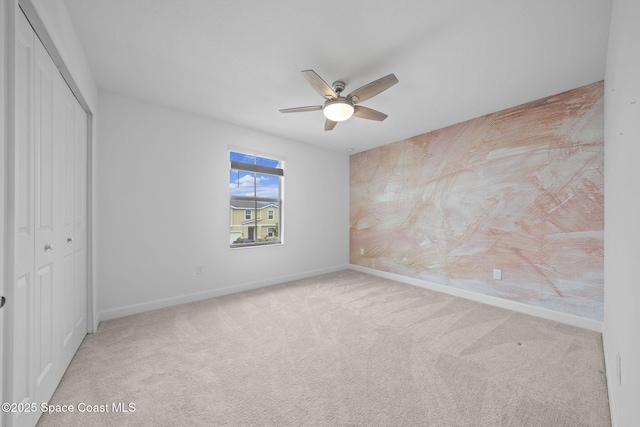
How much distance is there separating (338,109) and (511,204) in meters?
2.44

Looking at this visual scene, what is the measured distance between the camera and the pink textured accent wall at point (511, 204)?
246 cm

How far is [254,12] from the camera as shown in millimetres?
1599

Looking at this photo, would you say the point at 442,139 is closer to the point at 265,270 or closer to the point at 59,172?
the point at 265,270

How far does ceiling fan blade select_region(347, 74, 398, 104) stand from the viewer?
1930 millimetres

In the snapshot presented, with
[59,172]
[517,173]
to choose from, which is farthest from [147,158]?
[517,173]

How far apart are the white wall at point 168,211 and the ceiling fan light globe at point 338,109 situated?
176cm

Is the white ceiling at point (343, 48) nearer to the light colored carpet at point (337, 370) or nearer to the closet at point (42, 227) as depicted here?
the closet at point (42, 227)

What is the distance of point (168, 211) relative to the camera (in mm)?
2990

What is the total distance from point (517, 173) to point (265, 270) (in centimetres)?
370

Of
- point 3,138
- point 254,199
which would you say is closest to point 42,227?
point 3,138

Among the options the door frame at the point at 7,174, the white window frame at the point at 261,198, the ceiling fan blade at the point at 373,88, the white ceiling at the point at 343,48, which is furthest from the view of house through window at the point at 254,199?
the door frame at the point at 7,174

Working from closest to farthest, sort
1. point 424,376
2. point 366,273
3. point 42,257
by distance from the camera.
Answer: point 42,257 < point 424,376 < point 366,273

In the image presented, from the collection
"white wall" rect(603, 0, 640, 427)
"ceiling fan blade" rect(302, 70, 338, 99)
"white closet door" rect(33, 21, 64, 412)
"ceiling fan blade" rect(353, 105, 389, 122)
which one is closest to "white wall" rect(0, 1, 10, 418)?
"white closet door" rect(33, 21, 64, 412)

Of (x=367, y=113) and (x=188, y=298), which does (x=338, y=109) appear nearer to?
(x=367, y=113)
